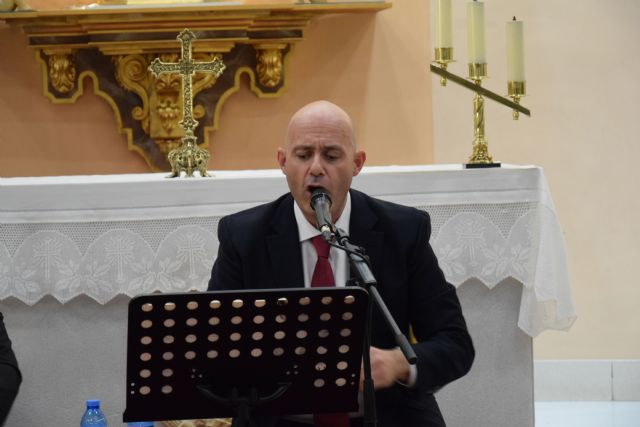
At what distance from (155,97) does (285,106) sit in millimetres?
668

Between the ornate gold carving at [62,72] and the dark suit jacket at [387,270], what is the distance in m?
2.85

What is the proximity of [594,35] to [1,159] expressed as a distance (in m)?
3.18

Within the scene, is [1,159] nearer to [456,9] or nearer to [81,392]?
[81,392]

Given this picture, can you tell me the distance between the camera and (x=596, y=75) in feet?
21.1

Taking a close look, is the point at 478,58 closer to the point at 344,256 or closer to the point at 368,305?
the point at 344,256

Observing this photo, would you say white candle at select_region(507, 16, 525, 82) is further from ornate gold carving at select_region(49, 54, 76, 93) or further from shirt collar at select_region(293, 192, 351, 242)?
ornate gold carving at select_region(49, 54, 76, 93)


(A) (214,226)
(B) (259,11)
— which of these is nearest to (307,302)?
(A) (214,226)

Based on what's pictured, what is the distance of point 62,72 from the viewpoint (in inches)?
235

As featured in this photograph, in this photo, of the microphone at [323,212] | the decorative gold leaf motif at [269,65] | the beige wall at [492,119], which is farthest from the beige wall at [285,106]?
the microphone at [323,212]

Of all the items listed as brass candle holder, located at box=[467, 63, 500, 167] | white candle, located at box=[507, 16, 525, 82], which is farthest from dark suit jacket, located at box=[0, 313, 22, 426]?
white candle, located at box=[507, 16, 525, 82]

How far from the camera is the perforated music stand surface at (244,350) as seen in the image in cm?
259

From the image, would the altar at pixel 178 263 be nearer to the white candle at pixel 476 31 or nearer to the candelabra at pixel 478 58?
the candelabra at pixel 478 58

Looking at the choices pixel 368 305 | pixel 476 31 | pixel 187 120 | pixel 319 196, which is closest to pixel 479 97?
pixel 476 31

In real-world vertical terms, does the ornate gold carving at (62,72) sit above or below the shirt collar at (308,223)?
above
